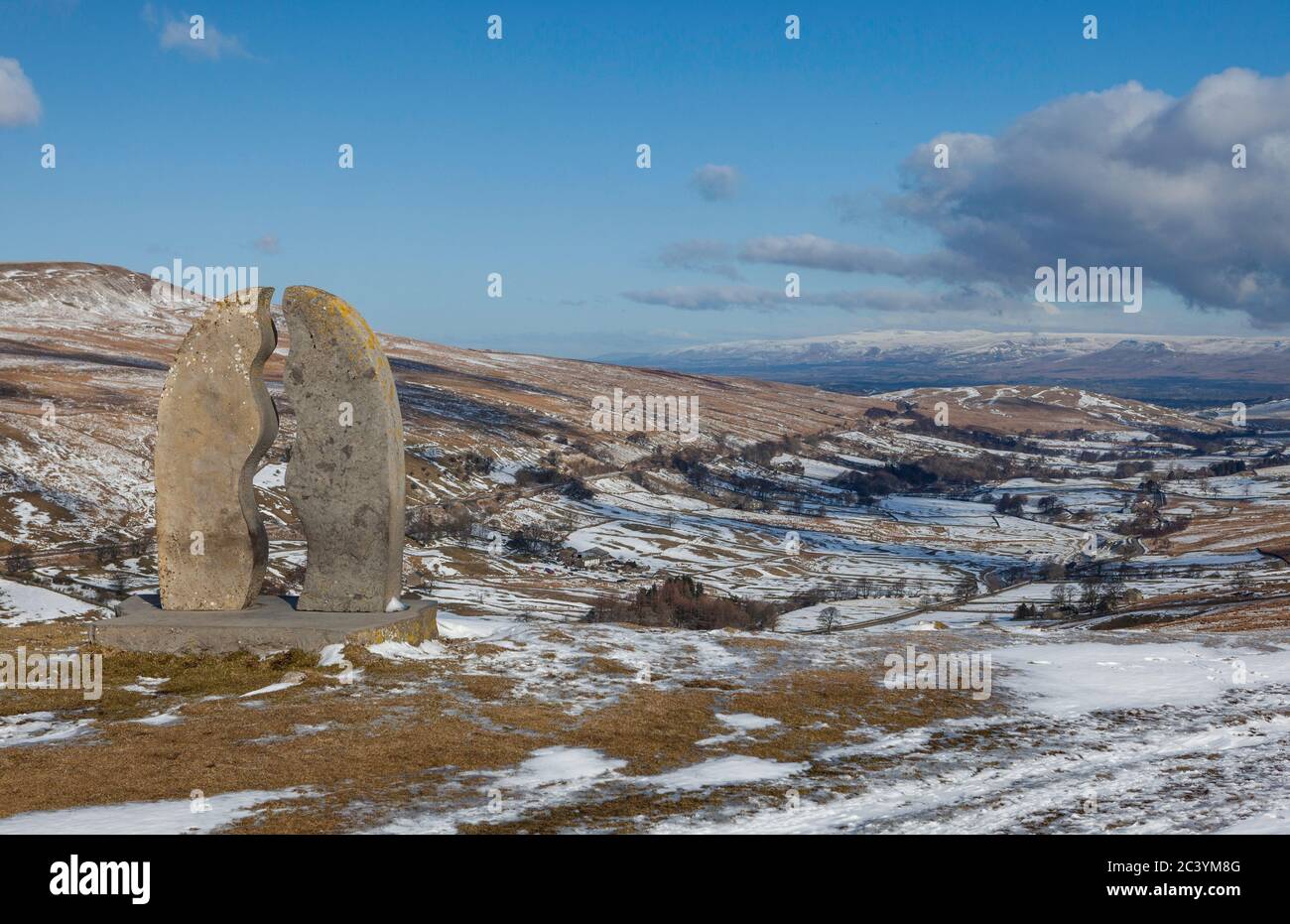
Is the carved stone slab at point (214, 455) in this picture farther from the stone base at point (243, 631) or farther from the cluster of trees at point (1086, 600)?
the cluster of trees at point (1086, 600)

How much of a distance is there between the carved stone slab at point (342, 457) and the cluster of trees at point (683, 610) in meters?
62.4

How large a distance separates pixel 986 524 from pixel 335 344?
173964 mm

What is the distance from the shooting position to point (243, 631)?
22.1 metres

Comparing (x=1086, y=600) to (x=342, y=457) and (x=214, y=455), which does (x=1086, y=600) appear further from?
(x=214, y=455)

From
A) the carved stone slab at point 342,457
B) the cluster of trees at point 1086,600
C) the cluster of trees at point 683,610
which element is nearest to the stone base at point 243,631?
the carved stone slab at point 342,457

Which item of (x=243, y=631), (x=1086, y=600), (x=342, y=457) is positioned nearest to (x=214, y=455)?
(x=342, y=457)

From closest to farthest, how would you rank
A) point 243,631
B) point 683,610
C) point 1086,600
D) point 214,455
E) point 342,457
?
1. point 243,631
2. point 342,457
3. point 214,455
4. point 683,610
5. point 1086,600

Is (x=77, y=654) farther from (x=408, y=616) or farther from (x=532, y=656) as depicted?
(x=532, y=656)

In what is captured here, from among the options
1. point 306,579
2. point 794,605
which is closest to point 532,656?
point 306,579

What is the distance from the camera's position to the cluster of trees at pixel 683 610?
89250mm

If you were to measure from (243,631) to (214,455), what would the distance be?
396cm

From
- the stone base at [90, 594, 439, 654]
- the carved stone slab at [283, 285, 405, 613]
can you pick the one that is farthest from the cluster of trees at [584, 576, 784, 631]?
the stone base at [90, 594, 439, 654]

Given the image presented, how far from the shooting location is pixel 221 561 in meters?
23.8

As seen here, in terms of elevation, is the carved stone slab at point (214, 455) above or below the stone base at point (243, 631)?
above
